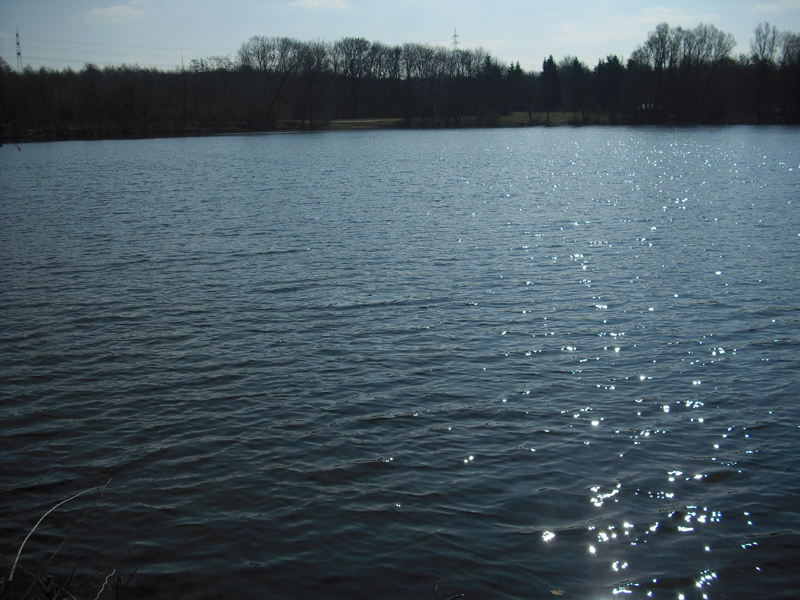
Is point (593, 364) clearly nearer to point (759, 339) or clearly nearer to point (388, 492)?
point (759, 339)

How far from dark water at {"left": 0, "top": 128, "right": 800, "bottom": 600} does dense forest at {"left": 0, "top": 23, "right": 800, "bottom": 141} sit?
93629 millimetres

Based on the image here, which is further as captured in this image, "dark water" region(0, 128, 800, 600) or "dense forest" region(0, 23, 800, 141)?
"dense forest" region(0, 23, 800, 141)

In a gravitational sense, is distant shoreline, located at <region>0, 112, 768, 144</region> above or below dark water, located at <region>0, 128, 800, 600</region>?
above

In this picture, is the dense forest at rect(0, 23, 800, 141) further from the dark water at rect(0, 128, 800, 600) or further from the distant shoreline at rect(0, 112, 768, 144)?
the dark water at rect(0, 128, 800, 600)

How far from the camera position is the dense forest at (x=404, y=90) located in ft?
352

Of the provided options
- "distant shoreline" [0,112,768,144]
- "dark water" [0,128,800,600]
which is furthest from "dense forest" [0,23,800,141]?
"dark water" [0,128,800,600]

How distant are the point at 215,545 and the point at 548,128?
131 m

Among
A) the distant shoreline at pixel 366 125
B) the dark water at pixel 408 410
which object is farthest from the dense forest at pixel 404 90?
the dark water at pixel 408 410

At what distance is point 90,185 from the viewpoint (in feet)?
136

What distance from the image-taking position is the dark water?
21.4ft

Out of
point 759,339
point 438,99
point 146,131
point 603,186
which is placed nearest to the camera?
point 759,339

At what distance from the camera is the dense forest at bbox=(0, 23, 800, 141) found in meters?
107

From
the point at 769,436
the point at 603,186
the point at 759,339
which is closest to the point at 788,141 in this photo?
the point at 603,186

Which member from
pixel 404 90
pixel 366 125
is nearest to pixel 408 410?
pixel 366 125
